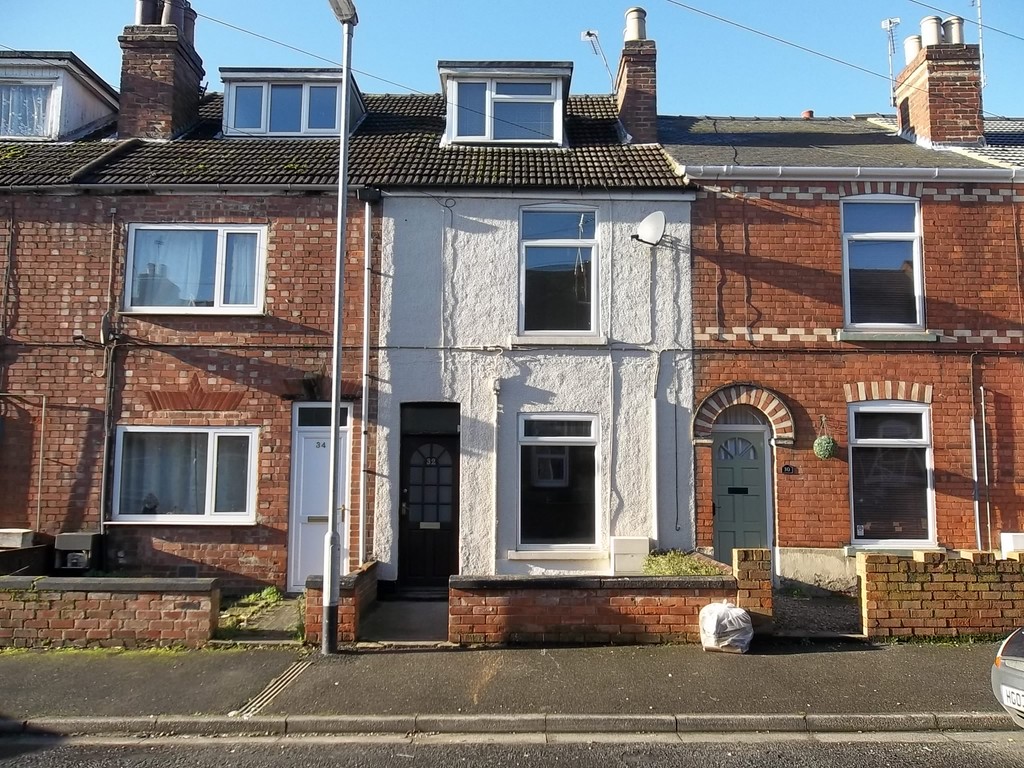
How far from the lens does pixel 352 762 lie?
4922 millimetres

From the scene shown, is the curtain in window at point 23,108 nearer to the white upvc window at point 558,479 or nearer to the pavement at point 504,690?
the pavement at point 504,690

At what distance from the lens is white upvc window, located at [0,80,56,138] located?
38.1 ft

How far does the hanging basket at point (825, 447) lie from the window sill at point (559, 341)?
9.87 ft

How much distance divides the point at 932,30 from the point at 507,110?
6.66 metres

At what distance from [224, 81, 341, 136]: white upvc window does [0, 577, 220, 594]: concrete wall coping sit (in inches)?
298

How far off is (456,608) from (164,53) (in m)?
10.1

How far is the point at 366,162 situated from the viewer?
10273 mm

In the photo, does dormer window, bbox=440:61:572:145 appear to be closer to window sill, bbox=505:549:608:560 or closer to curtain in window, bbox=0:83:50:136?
window sill, bbox=505:549:608:560

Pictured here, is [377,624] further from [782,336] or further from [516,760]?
[782,336]

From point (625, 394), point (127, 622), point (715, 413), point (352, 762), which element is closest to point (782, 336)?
point (715, 413)

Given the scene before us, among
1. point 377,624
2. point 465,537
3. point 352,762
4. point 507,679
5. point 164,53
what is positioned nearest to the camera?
point 352,762

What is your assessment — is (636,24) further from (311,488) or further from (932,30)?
(311,488)

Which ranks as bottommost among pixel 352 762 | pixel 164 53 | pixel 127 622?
pixel 352 762

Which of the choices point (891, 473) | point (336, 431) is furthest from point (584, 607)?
point (891, 473)
